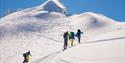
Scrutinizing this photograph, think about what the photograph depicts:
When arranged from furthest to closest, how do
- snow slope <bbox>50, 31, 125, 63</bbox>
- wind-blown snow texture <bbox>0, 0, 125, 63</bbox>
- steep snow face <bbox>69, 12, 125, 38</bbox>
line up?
1. steep snow face <bbox>69, 12, 125, 38</bbox>
2. wind-blown snow texture <bbox>0, 0, 125, 63</bbox>
3. snow slope <bbox>50, 31, 125, 63</bbox>

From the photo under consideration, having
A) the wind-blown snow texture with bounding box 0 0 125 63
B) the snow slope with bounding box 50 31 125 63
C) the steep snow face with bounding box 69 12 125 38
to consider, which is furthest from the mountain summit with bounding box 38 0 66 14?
the snow slope with bounding box 50 31 125 63

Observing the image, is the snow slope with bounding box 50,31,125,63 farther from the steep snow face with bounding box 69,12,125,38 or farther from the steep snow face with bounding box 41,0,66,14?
the steep snow face with bounding box 41,0,66,14

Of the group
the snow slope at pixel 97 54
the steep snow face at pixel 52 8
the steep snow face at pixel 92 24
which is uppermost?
the steep snow face at pixel 52 8

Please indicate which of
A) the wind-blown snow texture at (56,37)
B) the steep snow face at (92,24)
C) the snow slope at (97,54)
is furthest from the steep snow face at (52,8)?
the snow slope at (97,54)

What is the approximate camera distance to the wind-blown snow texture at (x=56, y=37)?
23719 millimetres

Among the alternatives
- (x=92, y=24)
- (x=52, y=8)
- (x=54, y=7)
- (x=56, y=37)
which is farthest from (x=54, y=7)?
(x=56, y=37)

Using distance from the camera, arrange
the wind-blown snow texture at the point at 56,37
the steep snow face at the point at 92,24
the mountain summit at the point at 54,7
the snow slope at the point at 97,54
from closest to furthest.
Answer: the snow slope at the point at 97,54
the wind-blown snow texture at the point at 56,37
the steep snow face at the point at 92,24
the mountain summit at the point at 54,7

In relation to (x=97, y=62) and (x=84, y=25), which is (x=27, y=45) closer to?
(x=84, y=25)

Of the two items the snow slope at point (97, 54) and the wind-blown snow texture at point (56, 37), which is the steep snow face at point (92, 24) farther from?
the snow slope at point (97, 54)

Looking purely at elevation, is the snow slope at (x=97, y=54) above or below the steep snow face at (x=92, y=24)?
below

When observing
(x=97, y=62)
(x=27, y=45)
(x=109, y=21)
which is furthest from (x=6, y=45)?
(x=97, y=62)

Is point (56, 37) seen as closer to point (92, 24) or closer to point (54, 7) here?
point (92, 24)

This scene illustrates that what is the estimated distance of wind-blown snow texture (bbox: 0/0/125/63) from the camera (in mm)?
23719

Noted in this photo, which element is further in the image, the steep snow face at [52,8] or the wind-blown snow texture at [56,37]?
the steep snow face at [52,8]
